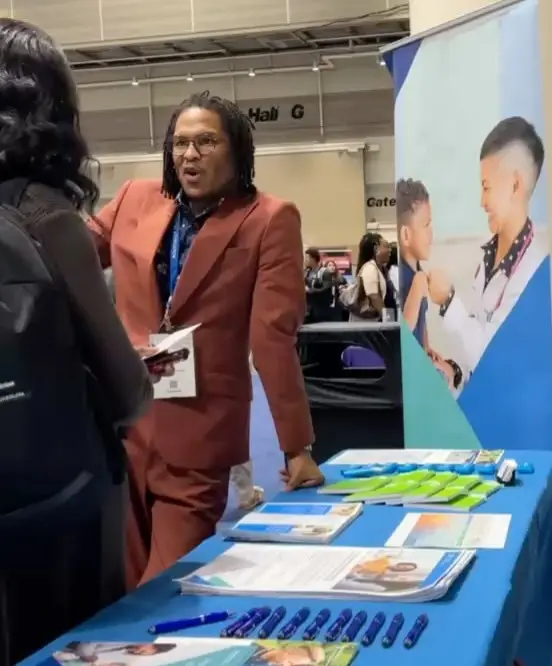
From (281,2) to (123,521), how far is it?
29.1ft

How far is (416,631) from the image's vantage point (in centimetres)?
104

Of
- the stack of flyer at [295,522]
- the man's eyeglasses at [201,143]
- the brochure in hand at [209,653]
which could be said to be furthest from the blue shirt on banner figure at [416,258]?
the brochure in hand at [209,653]

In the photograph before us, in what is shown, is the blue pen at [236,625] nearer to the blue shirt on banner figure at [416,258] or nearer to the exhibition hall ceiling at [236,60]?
the blue shirt on banner figure at [416,258]

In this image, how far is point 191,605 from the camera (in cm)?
118

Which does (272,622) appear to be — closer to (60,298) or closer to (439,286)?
(60,298)

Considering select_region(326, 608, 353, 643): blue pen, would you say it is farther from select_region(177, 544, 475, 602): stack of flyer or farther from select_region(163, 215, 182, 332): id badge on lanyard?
select_region(163, 215, 182, 332): id badge on lanyard

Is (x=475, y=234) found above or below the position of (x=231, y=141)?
below

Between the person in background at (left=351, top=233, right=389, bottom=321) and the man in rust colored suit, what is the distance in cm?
524

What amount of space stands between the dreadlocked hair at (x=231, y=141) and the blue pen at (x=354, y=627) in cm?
107

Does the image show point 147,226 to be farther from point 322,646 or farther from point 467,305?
point 467,305

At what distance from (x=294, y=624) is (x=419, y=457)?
1102mm

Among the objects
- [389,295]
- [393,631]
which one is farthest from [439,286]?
[389,295]

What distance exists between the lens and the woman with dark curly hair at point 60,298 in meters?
1.07

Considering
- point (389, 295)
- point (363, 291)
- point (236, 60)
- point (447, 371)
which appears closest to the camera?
point (447, 371)
